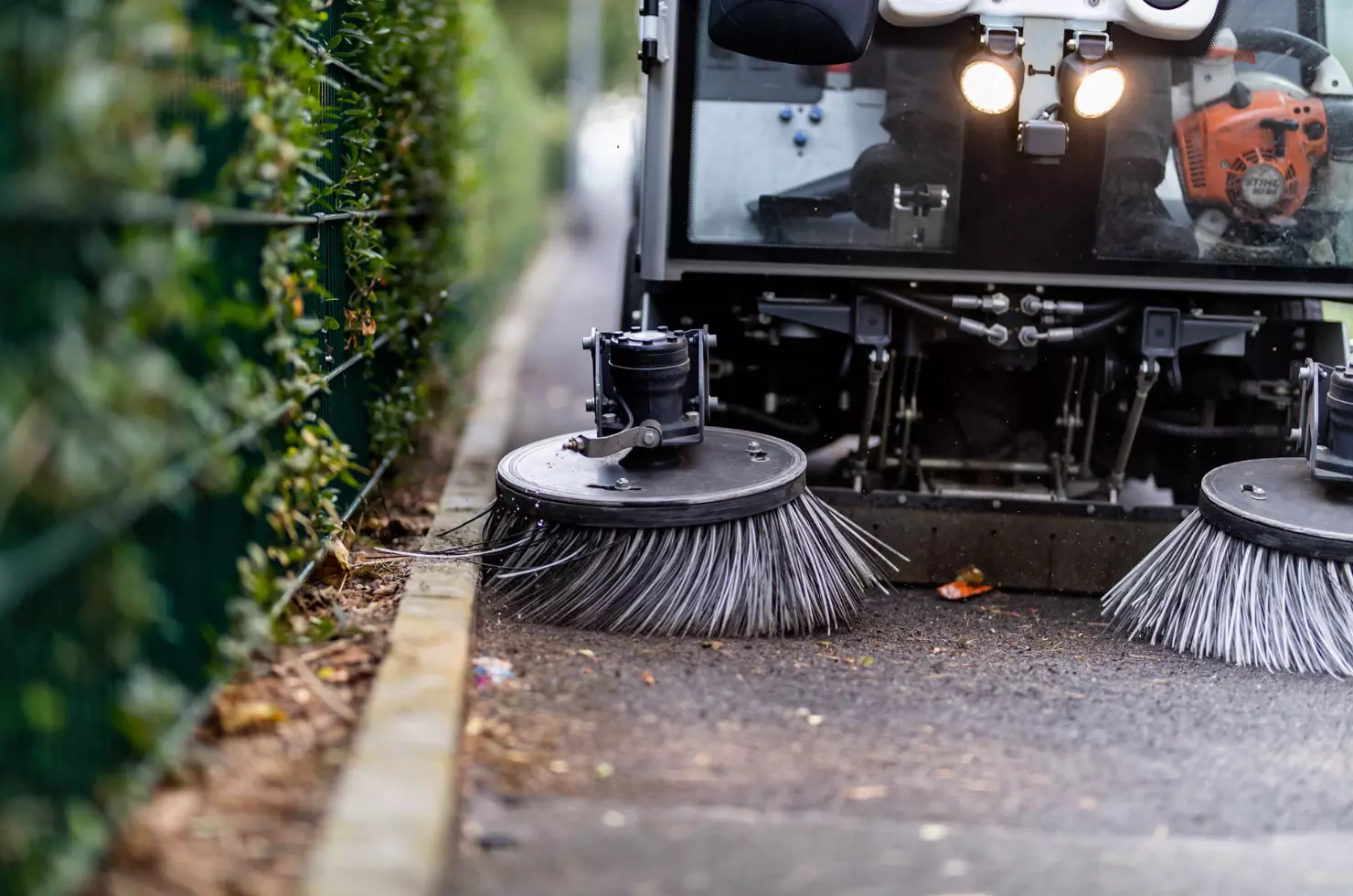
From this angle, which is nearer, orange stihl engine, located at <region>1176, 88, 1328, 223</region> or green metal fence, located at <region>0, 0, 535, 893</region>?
green metal fence, located at <region>0, 0, 535, 893</region>

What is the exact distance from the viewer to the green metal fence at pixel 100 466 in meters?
1.71

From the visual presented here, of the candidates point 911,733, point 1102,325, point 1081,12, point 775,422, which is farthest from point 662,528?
point 1081,12

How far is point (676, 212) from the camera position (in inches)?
167

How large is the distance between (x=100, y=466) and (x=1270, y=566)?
2.93 metres

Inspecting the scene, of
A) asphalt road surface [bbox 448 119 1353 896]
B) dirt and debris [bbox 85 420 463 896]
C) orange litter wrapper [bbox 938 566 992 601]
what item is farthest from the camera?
orange litter wrapper [bbox 938 566 992 601]

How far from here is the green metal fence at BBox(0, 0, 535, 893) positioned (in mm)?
1705

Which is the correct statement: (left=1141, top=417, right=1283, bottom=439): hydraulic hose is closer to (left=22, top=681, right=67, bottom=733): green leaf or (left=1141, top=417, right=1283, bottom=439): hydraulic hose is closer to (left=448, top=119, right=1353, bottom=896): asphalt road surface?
(left=448, top=119, right=1353, bottom=896): asphalt road surface

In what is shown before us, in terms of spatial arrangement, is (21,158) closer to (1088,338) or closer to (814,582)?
(814,582)

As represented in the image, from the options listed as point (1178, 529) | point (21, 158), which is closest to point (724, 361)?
point (1178, 529)

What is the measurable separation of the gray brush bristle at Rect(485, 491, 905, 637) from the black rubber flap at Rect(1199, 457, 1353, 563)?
1.07 meters

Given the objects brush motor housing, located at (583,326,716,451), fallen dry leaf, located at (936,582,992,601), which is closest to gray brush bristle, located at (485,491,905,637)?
brush motor housing, located at (583,326,716,451)

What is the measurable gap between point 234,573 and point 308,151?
951 millimetres

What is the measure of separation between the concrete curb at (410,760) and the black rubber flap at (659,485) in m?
0.30

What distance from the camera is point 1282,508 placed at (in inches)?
145
